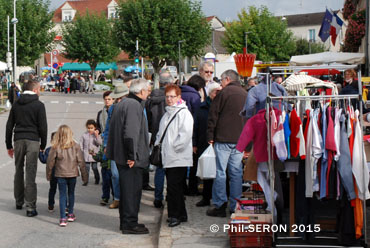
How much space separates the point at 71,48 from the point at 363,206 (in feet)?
217

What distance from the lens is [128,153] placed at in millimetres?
7902

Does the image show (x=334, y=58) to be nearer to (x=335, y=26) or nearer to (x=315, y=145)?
(x=335, y=26)

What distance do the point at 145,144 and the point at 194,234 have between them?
4.26 ft

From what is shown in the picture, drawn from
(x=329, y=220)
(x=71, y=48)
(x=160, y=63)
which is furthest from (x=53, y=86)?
(x=329, y=220)

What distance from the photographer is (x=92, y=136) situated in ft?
38.5

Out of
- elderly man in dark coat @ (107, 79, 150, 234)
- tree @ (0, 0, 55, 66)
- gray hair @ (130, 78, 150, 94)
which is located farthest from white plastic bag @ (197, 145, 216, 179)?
tree @ (0, 0, 55, 66)

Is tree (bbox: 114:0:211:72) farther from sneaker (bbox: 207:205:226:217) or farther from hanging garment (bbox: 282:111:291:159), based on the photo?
hanging garment (bbox: 282:111:291:159)

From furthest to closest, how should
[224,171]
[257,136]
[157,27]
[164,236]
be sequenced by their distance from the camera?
[157,27]
[224,171]
[164,236]
[257,136]

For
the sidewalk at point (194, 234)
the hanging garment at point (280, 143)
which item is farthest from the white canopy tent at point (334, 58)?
the hanging garment at point (280, 143)

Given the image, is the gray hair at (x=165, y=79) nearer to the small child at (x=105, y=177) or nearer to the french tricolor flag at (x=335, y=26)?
the small child at (x=105, y=177)

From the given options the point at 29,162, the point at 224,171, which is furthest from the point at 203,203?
the point at 29,162

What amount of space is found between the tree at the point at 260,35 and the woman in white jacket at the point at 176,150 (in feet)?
225

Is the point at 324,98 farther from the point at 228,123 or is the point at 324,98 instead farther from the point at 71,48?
the point at 71,48

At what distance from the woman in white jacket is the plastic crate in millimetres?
1365
